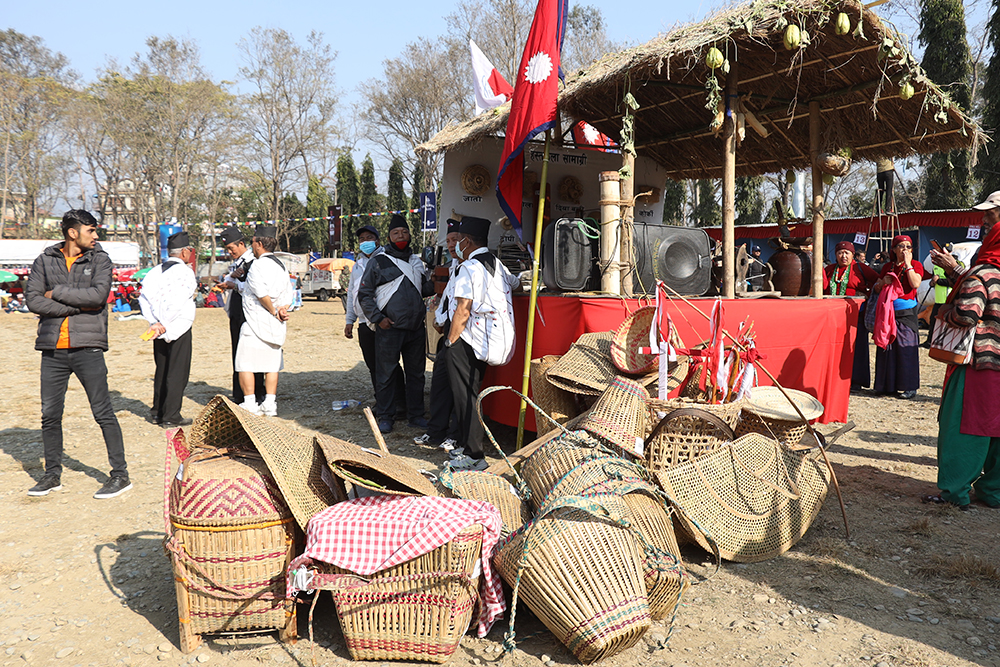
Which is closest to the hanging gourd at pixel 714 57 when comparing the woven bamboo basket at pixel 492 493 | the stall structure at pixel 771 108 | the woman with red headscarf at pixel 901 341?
the stall structure at pixel 771 108

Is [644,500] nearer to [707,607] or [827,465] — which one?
[707,607]

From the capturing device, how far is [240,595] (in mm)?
2457

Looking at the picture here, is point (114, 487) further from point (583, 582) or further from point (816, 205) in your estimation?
point (816, 205)

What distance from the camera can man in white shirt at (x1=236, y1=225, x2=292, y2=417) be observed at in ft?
18.4

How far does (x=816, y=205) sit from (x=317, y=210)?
3123 cm

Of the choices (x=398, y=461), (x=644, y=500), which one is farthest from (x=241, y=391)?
(x=644, y=500)

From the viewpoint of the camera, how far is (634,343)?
13.3 feet

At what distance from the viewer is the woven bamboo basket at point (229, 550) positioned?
8.01ft

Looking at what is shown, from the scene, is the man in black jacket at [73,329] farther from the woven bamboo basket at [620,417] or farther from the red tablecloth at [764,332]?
the woven bamboo basket at [620,417]

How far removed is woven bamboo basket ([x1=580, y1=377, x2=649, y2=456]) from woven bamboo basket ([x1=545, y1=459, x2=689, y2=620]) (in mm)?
187

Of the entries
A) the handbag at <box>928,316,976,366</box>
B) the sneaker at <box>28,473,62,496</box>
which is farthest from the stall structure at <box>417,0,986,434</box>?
the sneaker at <box>28,473,62,496</box>

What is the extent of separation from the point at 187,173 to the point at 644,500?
32131 millimetres

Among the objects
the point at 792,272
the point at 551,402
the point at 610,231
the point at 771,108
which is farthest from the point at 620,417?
the point at 771,108

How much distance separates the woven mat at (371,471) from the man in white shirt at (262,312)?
321 cm
